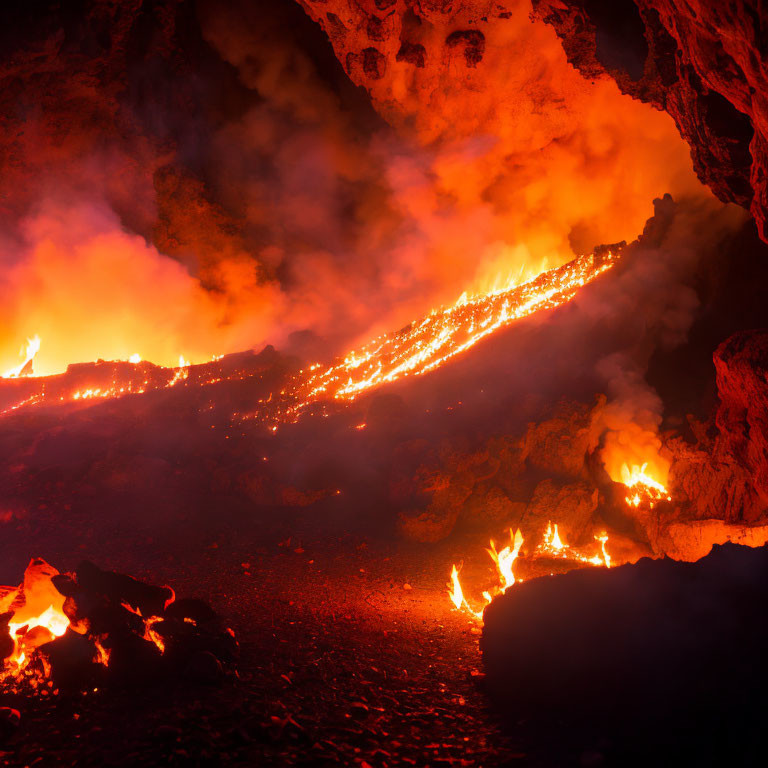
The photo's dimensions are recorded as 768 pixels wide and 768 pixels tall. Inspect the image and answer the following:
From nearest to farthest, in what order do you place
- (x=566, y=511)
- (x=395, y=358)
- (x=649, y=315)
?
(x=566, y=511) < (x=649, y=315) < (x=395, y=358)

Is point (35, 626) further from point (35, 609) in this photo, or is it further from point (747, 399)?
point (747, 399)

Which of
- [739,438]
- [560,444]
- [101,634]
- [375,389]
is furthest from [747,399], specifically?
[375,389]

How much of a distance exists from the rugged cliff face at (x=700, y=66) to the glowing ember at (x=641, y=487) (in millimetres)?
8161

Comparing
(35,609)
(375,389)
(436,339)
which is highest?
(436,339)

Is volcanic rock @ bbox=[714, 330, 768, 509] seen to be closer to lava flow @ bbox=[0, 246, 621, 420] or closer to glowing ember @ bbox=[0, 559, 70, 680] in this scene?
glowing ember @ bbox=[0, 559, 70, 680]

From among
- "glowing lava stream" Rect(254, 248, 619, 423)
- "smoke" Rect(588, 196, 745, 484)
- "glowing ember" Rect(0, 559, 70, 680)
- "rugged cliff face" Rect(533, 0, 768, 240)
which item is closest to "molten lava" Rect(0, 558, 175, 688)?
"glowing ember" Rect(0, 559, 70, 680)

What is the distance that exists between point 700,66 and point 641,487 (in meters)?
10.9

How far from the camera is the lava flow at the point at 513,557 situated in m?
8.85

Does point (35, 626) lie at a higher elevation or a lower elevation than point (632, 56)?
lower

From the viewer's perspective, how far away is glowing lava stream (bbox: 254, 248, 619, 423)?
64.6ft

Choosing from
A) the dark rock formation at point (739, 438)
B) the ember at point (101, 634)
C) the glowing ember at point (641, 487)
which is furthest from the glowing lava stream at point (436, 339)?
the ember at point (101, 634)

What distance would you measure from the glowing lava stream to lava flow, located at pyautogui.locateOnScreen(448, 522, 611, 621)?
360 inches

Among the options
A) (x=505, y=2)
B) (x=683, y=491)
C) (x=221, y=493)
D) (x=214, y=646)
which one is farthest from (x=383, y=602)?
(x=505, y=2)

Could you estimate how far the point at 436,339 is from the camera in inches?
828
